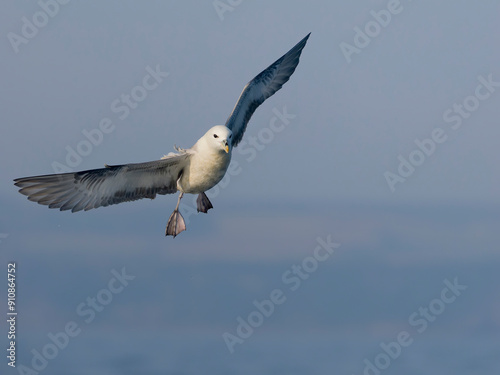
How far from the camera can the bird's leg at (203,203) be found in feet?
69.1

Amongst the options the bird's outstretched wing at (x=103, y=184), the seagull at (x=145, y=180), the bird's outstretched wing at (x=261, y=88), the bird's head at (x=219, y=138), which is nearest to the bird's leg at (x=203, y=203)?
the seagull at (x=145, y=180)

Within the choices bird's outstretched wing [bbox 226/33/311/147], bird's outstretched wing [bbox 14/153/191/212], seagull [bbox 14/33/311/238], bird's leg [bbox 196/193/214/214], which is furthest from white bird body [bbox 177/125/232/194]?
bird's outstretched wing [bbox 226/33/311/147]

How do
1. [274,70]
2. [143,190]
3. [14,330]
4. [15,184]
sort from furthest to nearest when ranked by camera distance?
[274,70]
[14,330]
[143,190]
[15,184]

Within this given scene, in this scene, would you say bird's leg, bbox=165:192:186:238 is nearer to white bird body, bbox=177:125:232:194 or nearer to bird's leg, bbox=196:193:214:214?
bird's leg, bbox=196:193:214:214

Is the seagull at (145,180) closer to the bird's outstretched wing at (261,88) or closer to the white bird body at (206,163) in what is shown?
the white bird body at (206,163)

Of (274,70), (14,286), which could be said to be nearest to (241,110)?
(274,70)

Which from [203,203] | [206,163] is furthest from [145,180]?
[203,203]

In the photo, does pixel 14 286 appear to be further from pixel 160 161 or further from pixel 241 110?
pixel 241 110

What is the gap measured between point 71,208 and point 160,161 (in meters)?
2.17

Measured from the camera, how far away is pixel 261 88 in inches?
873

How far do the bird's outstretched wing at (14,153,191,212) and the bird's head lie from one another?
0.99m

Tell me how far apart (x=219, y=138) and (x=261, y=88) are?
14.6 ft

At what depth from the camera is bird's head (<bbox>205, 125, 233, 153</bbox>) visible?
59.2ft

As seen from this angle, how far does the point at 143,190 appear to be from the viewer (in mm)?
19234
